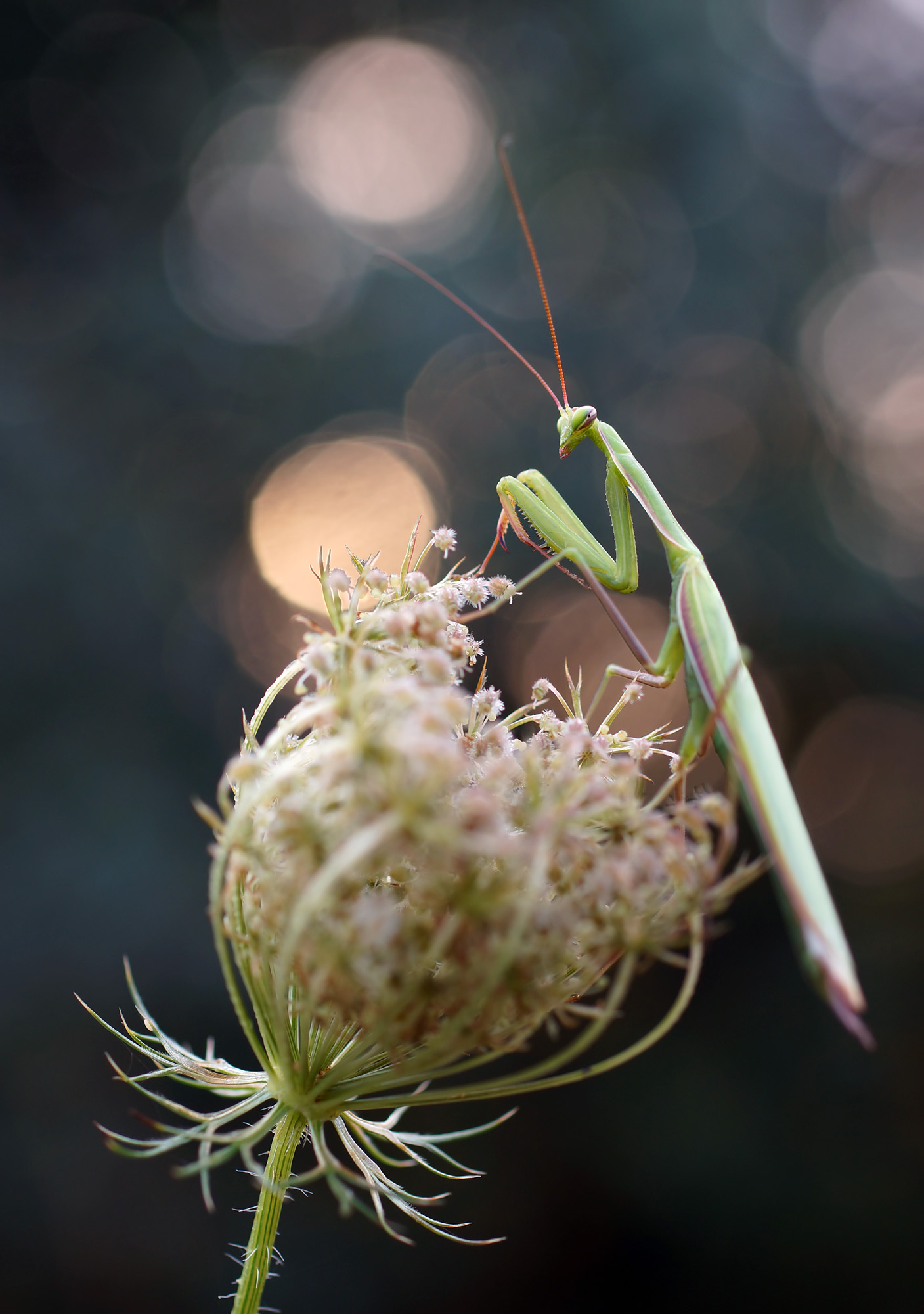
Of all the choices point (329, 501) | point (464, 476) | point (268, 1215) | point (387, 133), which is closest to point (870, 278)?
point (464, 476)

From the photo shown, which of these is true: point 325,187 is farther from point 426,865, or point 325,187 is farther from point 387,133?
point 426,865

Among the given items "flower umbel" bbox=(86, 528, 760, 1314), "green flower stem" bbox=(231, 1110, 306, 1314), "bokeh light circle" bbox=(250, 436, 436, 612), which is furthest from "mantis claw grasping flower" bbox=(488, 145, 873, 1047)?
"bokeh light circle" bbox=(250, 436, 436, 612)

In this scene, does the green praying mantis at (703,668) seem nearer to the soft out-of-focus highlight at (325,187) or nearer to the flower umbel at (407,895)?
the flower umbel at (407,895)

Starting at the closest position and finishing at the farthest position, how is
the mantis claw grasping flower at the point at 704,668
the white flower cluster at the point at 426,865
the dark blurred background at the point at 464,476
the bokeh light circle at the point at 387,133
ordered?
the white flower cluster at the point at 426,865, the mantis claw grasping flower at the point at 704,668, the dark blurred background at the point at 464,476, the bokeh light circle at the point at 387,133

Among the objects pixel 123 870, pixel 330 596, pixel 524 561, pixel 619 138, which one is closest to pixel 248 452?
pixel 524 561

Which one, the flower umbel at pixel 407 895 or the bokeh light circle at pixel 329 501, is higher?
the bokeh light circle at pixel 329 501

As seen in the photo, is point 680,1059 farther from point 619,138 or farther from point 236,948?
point 619,138

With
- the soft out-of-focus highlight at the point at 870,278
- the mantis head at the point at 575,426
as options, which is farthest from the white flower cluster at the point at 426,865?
the soft out-of-focus highlight at the point at 870,278

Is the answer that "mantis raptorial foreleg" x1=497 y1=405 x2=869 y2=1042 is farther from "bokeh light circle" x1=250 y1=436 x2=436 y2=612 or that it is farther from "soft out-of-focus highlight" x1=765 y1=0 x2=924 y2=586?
"soft out-of-focus highlight" x1=765 y1=0 x2=924 y2=586
